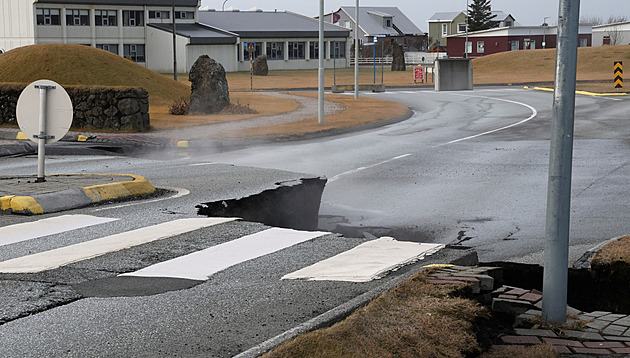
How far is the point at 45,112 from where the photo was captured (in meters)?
9.80

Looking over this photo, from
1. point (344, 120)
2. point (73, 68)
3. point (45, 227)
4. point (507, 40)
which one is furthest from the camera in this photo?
point (507, 40)

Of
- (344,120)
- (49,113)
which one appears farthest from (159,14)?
(49,113)

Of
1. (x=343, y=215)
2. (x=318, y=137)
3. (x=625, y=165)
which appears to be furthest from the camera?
(x=318, y=137)

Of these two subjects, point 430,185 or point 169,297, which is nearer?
point 169,297

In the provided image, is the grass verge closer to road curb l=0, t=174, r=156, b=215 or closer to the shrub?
road curb l=0, t=174, r=156, b=215

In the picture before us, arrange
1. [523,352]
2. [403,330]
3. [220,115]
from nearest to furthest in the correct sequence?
[403,330] → [523,352] → [220,115]

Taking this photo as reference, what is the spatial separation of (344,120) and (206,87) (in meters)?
Answer: 5.93

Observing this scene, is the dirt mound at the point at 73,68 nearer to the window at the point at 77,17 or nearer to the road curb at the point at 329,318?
the road curb at the point at 329,318

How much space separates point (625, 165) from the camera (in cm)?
1434

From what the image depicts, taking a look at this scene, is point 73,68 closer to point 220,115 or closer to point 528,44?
point 220,115

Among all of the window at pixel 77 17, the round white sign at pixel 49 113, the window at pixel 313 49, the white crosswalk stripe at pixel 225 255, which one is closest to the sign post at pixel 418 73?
the window at pixel 313 49

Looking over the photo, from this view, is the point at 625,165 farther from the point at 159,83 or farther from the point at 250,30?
the point at 250,30

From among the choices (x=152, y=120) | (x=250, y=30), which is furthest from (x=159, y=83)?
(x=250, y=30)

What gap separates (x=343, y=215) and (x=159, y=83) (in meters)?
23.7
